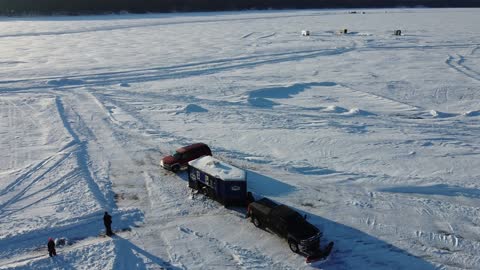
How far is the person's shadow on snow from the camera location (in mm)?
10414

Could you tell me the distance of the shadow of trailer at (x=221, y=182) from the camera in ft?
41.3

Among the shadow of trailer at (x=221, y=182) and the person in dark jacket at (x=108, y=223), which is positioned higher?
the shadow of trailer at (x=221, y=182)

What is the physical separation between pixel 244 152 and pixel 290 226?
6223mm

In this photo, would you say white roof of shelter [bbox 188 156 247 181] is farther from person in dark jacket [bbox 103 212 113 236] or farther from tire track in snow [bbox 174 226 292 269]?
person in dark jacket [bbox 103 212 113 236]

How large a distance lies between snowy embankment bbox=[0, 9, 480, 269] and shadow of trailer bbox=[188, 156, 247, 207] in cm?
38

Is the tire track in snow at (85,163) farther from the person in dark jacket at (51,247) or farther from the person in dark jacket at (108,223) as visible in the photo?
the person in dark jacket at (51,247)

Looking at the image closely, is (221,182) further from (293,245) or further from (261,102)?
(261,102)

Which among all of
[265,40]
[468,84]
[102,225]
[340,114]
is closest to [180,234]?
[102,225]

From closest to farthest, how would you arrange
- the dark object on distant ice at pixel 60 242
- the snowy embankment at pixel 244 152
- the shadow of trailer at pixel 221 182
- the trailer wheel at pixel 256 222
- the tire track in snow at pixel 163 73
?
the snowy embankment at pixel 244 152 < the dark object on distant ice at pixel 60 242 < the trailer wheel at pixel 256 222 < the shadow of trailer at pixel 221 182 < the tire track in snow at pixel 163 73

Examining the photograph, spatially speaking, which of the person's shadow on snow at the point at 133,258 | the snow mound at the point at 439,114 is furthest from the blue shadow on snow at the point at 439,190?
the snow mound at the point at 439,114

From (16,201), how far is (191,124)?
27.4 ft

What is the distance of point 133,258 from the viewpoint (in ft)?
35.0

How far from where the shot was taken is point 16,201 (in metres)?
13.4

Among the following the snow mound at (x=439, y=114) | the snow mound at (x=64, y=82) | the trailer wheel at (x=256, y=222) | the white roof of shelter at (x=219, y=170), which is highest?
the snow mound at (x=64, y=82)
